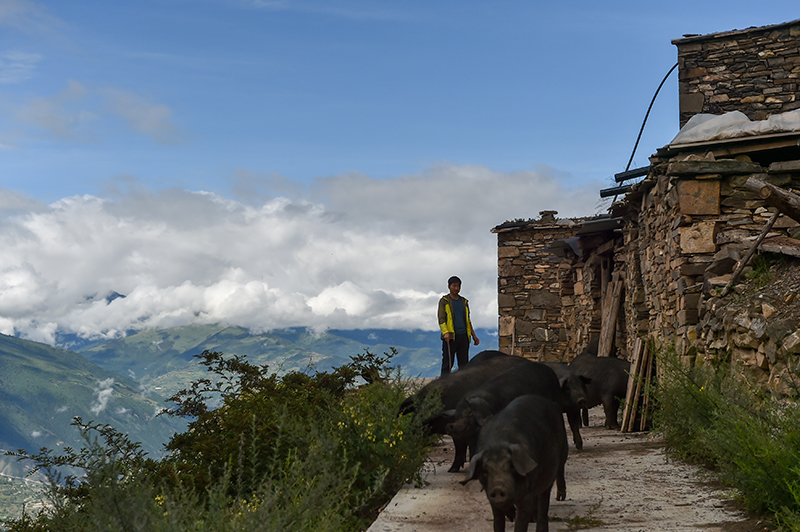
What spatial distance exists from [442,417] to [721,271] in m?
3.49

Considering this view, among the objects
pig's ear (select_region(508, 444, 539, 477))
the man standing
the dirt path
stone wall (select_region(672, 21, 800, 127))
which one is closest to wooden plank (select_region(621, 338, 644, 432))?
the dirt path

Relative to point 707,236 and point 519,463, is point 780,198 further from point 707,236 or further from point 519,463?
point 519,463

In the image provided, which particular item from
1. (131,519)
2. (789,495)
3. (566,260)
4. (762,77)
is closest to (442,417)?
(789,495)

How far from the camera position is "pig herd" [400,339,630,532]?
380cm

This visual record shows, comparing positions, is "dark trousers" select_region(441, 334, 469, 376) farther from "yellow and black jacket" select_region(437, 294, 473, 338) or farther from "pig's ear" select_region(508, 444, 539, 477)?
"pig's ear" select_region(508, 444, 539, 477)

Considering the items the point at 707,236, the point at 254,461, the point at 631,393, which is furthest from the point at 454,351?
the point at 254,461

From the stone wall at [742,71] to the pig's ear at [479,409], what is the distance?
31.7 ft

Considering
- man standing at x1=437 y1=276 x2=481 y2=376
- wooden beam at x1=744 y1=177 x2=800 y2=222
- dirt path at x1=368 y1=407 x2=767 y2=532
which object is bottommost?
→ dirt path at x1=368 y1=407 x2=767 y2=532

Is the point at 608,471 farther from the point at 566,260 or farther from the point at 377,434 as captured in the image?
the point at 566,260

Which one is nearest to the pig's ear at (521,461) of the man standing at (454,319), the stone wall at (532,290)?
the man standing at (454,319)

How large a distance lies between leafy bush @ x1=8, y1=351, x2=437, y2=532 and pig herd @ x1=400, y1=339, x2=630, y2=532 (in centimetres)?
47

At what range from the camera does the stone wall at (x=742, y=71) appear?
12586mm

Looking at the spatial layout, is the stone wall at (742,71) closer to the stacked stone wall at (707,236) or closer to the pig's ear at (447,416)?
the stacked stone wall at (707,236)

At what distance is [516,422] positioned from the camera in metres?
4.13
